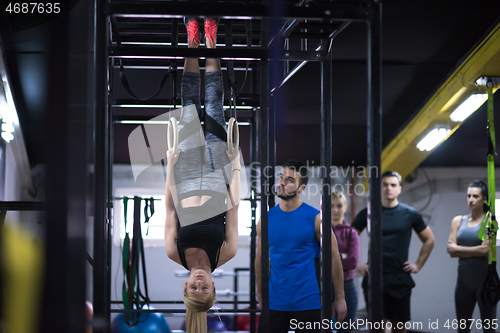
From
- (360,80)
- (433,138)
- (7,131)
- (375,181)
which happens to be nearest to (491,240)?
(433,138)

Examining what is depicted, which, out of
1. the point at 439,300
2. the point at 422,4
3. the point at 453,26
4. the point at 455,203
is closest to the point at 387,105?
the point at 453,26

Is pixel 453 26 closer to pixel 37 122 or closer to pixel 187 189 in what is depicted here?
pixel 187 189

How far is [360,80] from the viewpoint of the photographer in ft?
14.8

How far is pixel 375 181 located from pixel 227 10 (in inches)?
31.1

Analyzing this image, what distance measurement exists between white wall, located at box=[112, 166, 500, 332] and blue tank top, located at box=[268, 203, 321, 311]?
3.93 m

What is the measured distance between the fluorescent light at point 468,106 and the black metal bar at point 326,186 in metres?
2.50

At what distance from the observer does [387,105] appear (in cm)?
507

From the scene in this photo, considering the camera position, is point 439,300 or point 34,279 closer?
point 34,279

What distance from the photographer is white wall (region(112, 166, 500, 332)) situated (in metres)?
6.51

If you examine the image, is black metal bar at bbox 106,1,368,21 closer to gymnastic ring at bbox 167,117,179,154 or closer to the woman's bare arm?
gymnastic ring at bbox 167,117,179,154

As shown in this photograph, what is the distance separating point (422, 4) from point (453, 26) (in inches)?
19.0

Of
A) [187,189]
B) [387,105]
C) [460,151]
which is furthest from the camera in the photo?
[460,151]

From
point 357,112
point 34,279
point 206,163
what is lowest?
point 34,279

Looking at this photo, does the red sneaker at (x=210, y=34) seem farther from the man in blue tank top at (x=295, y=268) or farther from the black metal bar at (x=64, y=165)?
the black metal bar at (x=64, y=165)
